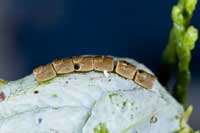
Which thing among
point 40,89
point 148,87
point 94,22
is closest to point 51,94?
point 40,89

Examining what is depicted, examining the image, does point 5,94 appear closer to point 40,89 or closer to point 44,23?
point 40,89

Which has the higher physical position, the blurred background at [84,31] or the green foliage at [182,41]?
the green foliage at [182,41]

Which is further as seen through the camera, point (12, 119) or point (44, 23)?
point (44, 23)

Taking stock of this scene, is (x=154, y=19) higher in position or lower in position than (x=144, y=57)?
higher

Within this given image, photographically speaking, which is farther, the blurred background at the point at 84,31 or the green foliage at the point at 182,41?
the blurred background at the point at 84,31
